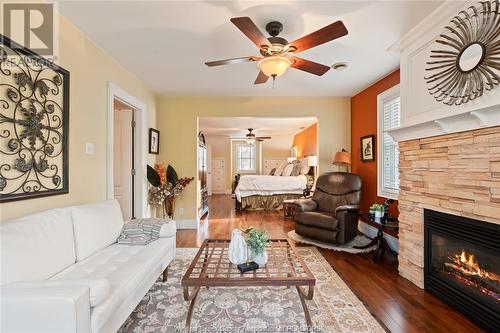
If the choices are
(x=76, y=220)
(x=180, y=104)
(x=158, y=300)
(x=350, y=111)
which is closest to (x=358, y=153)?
(x=350, y=111)

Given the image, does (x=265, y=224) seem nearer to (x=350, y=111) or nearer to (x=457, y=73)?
(x=350, y=111)

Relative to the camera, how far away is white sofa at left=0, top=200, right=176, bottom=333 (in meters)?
1.13

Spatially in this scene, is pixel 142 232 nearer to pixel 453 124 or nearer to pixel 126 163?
pixel 126 163

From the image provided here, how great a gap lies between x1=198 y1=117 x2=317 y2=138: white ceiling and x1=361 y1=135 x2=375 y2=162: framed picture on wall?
2.41 meters

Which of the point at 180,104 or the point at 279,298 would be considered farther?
the point at 180,104

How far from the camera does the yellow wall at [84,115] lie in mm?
2209

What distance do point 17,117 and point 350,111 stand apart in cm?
477

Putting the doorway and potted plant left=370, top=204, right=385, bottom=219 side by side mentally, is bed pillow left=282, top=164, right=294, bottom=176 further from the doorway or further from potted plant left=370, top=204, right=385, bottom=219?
the doorway

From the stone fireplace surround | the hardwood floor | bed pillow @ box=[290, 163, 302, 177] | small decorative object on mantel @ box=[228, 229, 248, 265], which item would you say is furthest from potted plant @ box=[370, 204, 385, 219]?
bed pillow @ box=[290, 163, 302, 177]

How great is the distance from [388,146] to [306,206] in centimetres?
157

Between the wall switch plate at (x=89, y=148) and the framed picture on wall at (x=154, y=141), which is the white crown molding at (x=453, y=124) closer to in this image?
the wall switch plate at (x=89, y=148)

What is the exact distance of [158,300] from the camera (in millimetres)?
2166

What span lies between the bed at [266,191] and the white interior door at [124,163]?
9.85 ft

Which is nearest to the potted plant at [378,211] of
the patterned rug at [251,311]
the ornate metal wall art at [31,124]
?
the patterned rug at [251,311]
